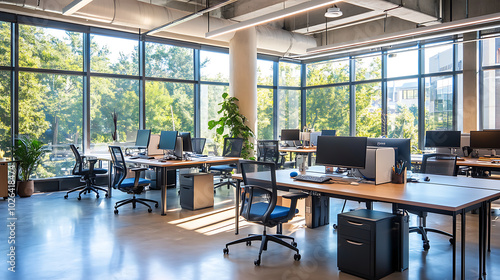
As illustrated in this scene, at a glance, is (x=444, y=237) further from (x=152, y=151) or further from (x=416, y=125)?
(x=416, y=125)

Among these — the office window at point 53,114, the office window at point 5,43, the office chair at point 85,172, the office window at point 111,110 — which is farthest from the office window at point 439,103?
the office window at point 5,43

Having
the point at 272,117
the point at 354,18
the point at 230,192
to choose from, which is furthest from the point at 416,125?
the point at 230,192

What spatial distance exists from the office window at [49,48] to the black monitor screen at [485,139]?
25.9ft

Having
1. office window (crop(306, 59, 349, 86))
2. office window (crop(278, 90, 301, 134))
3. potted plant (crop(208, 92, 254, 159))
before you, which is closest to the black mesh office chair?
potted plant (crop(208, 92, 254, 159))

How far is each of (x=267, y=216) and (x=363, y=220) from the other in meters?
0.89

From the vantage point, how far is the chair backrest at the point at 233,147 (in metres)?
7.67

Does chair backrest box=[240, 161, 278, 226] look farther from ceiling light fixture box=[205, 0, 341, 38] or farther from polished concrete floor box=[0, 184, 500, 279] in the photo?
ceiling light fixture box=[205, 0, 341, 38]

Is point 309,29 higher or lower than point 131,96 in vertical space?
higher

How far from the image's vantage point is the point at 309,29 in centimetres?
1030

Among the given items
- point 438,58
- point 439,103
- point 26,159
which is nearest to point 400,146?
point 439,103

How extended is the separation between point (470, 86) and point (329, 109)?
3.99m

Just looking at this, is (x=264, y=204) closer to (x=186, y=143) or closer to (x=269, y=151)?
(x=186, y=143)

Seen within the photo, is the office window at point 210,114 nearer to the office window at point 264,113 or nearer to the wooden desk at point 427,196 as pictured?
the office window at point 264,113

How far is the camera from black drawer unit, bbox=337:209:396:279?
326 cm
